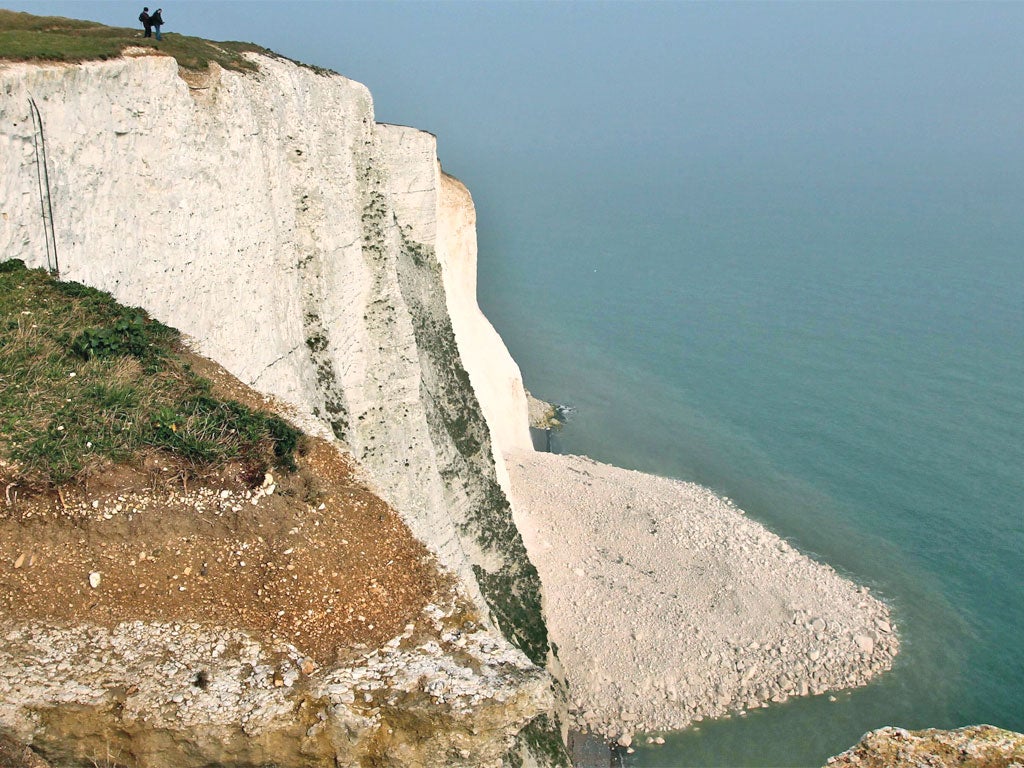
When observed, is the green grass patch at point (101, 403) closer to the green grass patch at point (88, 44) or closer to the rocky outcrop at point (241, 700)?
the rocky outcrop at point (241, 700)

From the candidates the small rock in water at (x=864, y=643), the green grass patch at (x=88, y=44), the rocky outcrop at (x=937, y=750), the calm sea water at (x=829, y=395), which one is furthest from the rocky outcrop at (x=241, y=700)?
the small rock in water at (x=864, y=643)

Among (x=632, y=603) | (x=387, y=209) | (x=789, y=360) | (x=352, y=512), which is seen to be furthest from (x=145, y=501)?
(x=789, y=360)

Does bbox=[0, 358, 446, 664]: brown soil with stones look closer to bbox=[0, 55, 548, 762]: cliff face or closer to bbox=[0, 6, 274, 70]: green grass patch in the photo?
bbox=[0, 55, 548, 762]: cliff face

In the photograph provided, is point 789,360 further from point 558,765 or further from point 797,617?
point 558,765

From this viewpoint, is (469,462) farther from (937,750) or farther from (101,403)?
(937,750)

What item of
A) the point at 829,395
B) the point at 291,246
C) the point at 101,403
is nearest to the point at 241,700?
the point at 101,403
